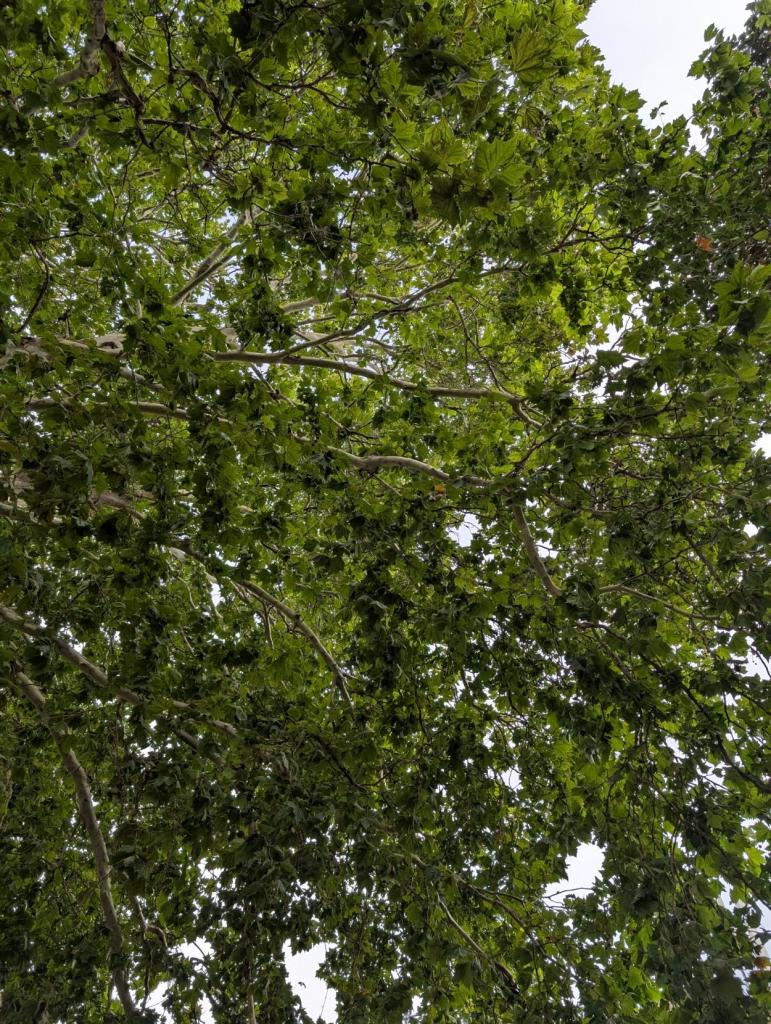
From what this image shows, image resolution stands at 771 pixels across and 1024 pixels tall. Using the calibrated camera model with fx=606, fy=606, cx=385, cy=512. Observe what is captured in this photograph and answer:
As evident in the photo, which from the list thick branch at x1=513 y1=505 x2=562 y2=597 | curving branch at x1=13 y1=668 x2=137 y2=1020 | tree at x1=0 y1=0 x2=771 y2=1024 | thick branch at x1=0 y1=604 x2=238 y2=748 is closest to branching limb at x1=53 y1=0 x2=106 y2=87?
tree at x1=0 y1=0 x2=771 y2=1024

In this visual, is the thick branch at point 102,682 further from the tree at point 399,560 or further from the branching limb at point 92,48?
the branching limb at point 92,48

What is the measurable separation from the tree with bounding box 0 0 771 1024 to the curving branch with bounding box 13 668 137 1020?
0.03 m

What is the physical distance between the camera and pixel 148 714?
11.2ft

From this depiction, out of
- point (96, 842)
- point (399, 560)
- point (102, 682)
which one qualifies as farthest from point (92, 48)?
point (96, 842)

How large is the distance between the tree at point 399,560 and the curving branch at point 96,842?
3 cm

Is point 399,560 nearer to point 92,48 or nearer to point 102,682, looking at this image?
point 102,682

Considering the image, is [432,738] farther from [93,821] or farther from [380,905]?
[93,821]

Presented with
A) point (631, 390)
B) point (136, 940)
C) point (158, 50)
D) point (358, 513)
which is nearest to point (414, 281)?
point (158, 50)

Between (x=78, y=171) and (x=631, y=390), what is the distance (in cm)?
426

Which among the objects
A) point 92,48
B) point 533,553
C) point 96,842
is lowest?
point 96,842

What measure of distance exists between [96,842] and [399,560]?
112 inches

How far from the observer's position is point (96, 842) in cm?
415

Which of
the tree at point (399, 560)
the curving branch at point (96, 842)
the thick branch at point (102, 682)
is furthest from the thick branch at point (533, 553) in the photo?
the curving branch at point (96, 842)

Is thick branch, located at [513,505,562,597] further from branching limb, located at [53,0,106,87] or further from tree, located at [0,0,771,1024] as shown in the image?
branching limb, located at [53,0,106,87]
